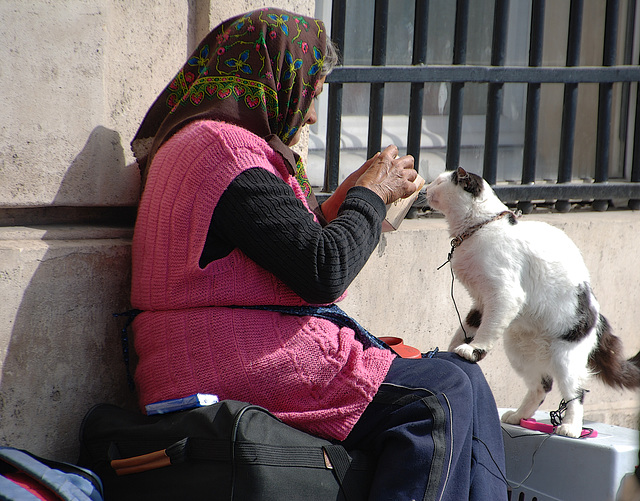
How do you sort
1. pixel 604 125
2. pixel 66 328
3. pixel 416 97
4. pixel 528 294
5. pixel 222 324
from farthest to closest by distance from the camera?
pixel 604 125
pixel 416 97
pixel 528 294
pixel 66 328
pixel 222 324

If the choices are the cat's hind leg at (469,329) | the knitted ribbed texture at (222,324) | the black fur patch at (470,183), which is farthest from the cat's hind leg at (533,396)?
the knitted ribbed texture at (222,324)

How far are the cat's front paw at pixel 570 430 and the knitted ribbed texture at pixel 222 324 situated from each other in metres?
0.85

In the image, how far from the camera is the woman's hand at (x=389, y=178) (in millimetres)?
1999

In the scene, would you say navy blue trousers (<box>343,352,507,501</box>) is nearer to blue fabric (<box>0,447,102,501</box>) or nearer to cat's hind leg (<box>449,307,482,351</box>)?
cat's hind leg (<box>449,307,482,351</box>)

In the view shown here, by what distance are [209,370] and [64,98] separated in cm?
94

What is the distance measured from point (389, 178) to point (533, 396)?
107 centimetres

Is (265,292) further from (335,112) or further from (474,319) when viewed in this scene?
(335,112)

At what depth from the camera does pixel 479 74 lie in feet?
10.6

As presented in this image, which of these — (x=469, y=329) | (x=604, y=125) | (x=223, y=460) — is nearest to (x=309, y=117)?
(x=469, y=329)

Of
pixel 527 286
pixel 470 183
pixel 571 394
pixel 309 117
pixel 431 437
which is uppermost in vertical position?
pixel 309 117

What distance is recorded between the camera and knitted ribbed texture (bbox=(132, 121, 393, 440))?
1712 millimetres

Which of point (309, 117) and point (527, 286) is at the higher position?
point (309, 117)

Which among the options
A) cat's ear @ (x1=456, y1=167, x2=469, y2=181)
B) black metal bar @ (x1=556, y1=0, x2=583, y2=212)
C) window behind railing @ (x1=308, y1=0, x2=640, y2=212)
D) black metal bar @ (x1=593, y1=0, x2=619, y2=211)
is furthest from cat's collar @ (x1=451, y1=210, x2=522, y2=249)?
black metal bar @ (x1=593, y1=0, x2=619, y2=211)

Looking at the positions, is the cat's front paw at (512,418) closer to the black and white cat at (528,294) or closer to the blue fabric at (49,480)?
the black and white cat at (528,294)
